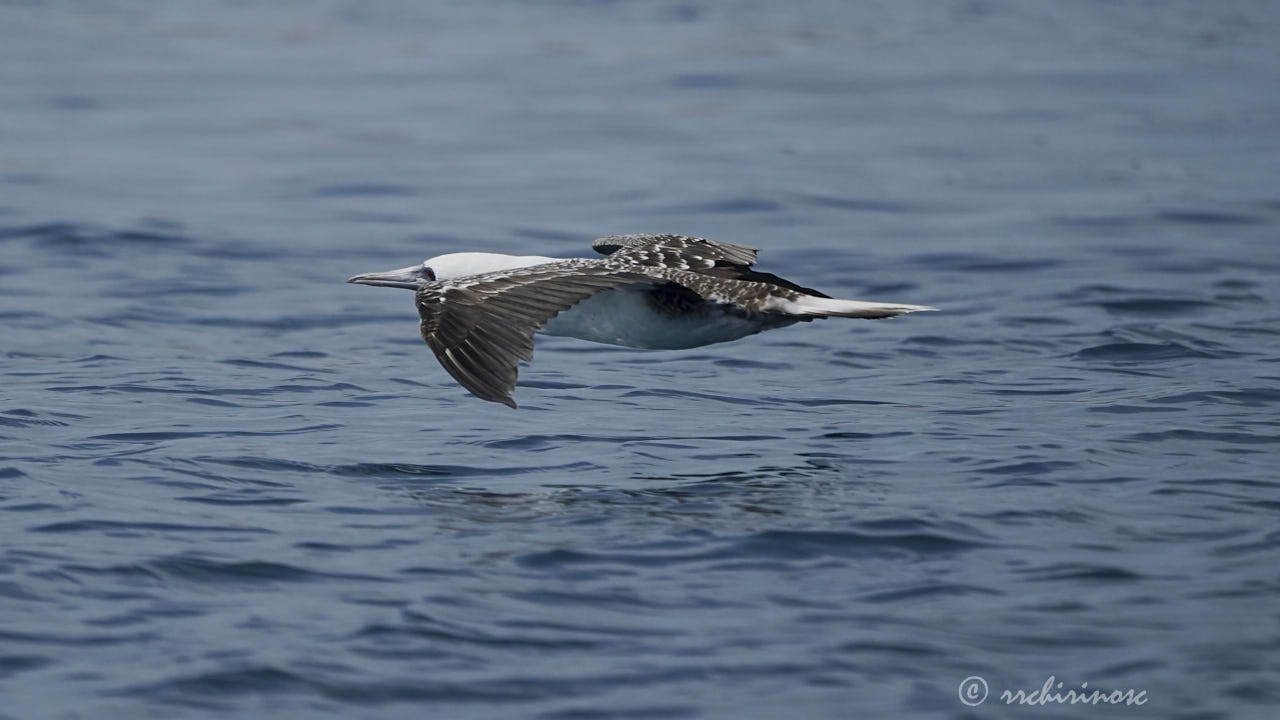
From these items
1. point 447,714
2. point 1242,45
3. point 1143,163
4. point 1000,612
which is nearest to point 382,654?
point 447,714

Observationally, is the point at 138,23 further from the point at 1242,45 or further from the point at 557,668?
the point at 557,668

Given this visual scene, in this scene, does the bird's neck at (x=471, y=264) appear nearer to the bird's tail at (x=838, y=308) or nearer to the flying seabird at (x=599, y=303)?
the flying seabird at (x=599, y=303)

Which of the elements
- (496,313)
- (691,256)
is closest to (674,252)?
(691,256)

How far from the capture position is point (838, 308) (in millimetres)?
9156

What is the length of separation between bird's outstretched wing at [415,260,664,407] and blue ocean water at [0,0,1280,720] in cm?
68

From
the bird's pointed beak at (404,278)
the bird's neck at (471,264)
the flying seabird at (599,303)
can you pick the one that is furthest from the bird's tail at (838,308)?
the bird's pointed beak at (404,278)

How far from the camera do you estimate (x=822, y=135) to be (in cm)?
2069

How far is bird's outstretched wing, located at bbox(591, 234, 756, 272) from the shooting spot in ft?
33.3

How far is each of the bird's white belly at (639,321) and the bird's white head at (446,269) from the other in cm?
49

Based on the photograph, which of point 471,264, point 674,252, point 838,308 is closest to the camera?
point 838,308

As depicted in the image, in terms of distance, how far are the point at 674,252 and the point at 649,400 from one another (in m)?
1.11

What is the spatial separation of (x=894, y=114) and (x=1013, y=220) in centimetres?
467

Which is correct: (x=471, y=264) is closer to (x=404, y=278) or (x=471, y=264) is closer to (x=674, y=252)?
(x=404, y=278)

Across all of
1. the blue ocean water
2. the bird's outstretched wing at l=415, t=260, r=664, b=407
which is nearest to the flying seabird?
the bird's outstretched wing at l=415, t=260, r=664, b=407
